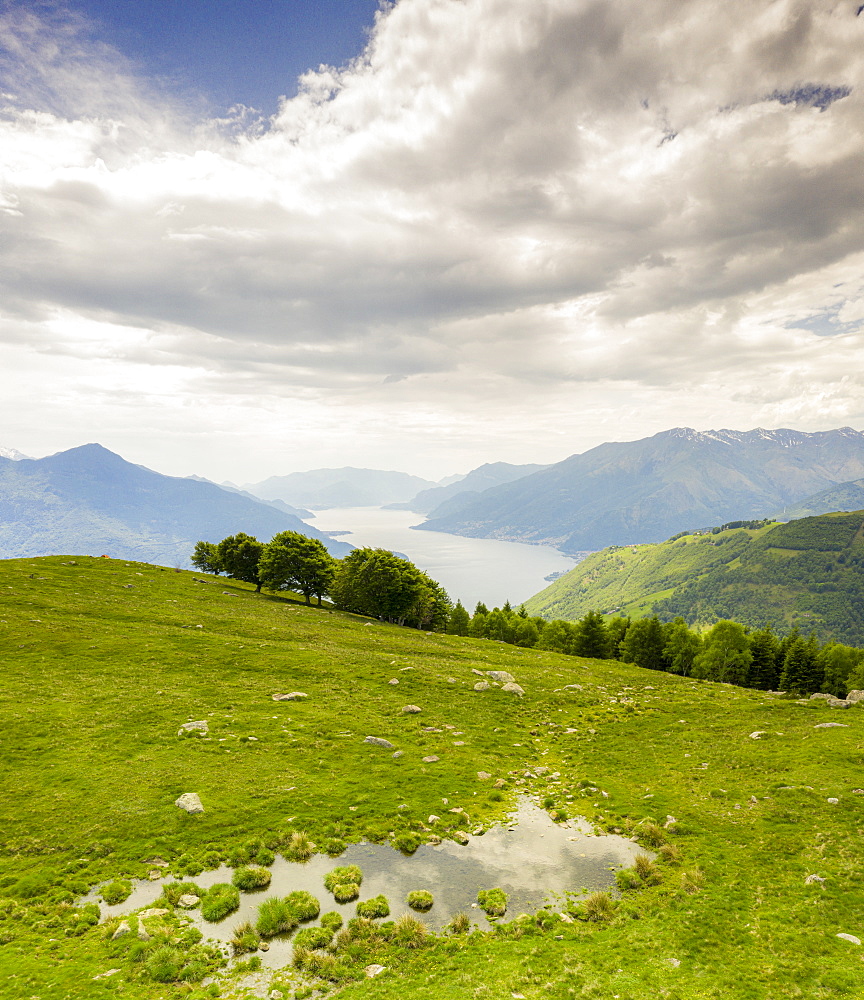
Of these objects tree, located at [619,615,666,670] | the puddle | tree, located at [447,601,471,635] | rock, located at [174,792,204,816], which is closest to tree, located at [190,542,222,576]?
tree, located at [447,601,471,635]

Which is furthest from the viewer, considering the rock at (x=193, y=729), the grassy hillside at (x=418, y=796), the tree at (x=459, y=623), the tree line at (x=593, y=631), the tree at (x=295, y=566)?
the tree at (x=459, y=623)

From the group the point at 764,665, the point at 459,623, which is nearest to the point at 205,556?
the point at 459,623

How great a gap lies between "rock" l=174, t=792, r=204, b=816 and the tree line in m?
59.6

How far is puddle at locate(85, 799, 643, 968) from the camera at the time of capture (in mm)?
15281

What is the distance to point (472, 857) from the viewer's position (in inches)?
721

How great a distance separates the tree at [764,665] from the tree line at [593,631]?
0.51 ft

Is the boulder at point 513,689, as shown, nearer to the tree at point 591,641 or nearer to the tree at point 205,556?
the tree at point 591,641

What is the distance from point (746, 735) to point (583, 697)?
12.5 m

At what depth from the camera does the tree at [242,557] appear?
92250 mm

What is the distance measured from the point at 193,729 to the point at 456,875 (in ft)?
59.5

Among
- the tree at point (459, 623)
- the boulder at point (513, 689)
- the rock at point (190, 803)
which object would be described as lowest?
the tree at point (459, 623)

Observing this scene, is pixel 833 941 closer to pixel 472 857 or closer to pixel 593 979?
pixel 593 979

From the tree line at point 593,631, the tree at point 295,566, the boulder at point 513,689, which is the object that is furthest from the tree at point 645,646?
the tree at point 295,566

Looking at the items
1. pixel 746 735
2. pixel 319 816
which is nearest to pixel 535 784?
pixel 319 816
